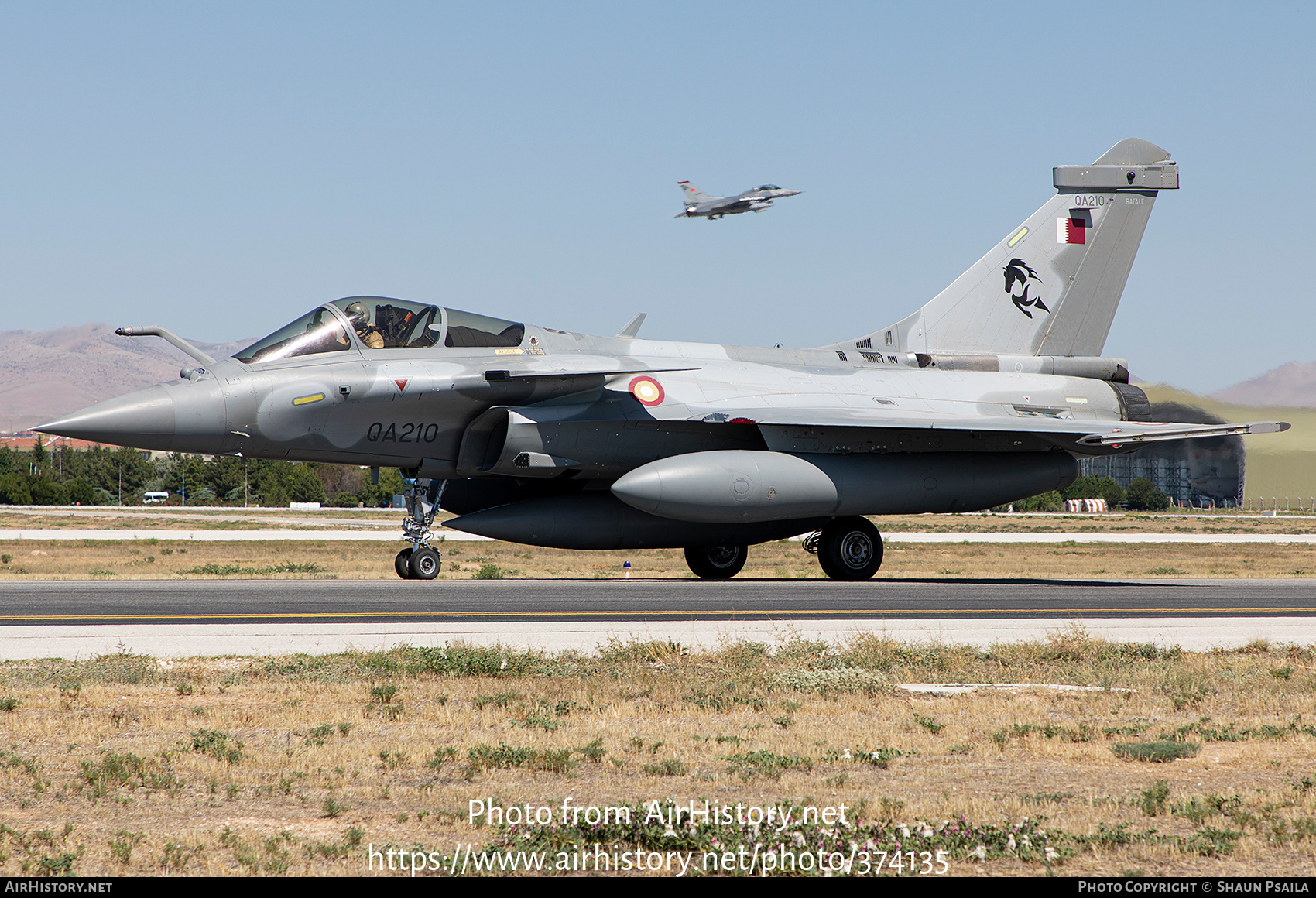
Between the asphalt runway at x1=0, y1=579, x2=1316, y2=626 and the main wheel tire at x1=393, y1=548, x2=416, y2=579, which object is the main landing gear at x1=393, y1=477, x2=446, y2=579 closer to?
the main wheel tire at x1=393, y1=548, x2=416, y2=579

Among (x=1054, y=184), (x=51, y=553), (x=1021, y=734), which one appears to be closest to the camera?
(x=1021, y=734)

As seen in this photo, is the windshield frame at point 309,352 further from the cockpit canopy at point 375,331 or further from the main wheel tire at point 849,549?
the main wheel tire at point 849,549

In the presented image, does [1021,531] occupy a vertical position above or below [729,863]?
below

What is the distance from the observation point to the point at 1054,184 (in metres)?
22.7

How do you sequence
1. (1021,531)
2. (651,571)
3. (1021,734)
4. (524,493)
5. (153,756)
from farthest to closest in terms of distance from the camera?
1. (1021,531)
2. (651,571)
3. (524,493)
4. (1021,734)
5. (153,756)

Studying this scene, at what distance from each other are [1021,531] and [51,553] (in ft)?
159

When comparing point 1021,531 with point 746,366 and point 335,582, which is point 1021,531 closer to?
point 746,366

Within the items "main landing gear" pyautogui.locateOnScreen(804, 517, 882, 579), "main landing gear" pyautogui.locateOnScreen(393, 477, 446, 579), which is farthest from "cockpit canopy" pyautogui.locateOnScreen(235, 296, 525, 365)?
"main landing gear" pyautogui.locateOnScreen(804, 517, 882, 579)

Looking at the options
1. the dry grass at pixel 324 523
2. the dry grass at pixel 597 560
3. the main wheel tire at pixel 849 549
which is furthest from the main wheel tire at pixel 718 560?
the dry grass at pixel 324 523

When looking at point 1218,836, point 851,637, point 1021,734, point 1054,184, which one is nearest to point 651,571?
point 1054,184

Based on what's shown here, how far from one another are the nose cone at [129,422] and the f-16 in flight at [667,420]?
31 mm

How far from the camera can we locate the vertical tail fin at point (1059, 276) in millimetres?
22297

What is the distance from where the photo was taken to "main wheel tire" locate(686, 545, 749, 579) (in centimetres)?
2070

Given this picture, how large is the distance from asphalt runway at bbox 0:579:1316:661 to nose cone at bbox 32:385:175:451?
77.5 inches
